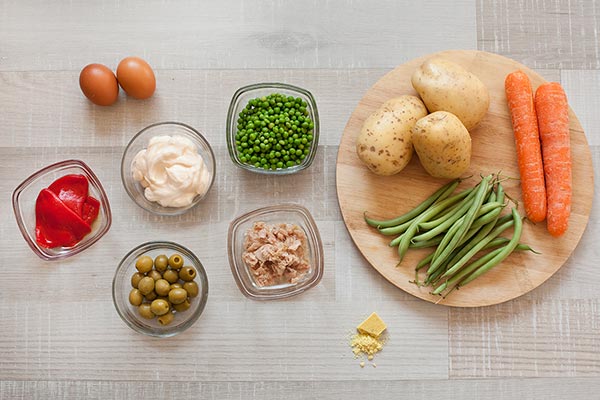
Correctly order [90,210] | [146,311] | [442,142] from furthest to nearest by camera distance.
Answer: [90,210], [146,311], [442,142]

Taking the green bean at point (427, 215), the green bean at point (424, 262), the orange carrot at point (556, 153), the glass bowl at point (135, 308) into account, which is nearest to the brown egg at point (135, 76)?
the glass bowl at point (135, 308)

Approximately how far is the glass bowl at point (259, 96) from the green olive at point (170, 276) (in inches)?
16.0

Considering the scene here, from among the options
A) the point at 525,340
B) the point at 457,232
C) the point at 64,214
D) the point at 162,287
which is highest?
the point at 64,214

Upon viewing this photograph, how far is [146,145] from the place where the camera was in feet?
6.63

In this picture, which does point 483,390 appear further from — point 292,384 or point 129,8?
point 129,8

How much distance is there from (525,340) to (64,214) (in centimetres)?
161

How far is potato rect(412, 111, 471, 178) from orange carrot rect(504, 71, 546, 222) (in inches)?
8.6

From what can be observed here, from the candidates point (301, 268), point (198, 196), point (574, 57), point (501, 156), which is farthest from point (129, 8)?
point (574, 57)

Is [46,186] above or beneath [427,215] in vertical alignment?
above

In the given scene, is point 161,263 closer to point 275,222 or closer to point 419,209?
point 275,222

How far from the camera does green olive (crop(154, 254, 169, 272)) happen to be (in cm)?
189

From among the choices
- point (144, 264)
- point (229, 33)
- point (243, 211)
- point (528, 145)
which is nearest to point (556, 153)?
point (528, 145)

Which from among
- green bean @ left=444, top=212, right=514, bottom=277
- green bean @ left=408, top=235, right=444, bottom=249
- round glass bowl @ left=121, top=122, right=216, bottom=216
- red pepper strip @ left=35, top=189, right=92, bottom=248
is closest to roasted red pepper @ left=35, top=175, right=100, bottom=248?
red pepper strip @ left=35, top=189, right=92, bottom=248

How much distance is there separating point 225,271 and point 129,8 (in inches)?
38.7
